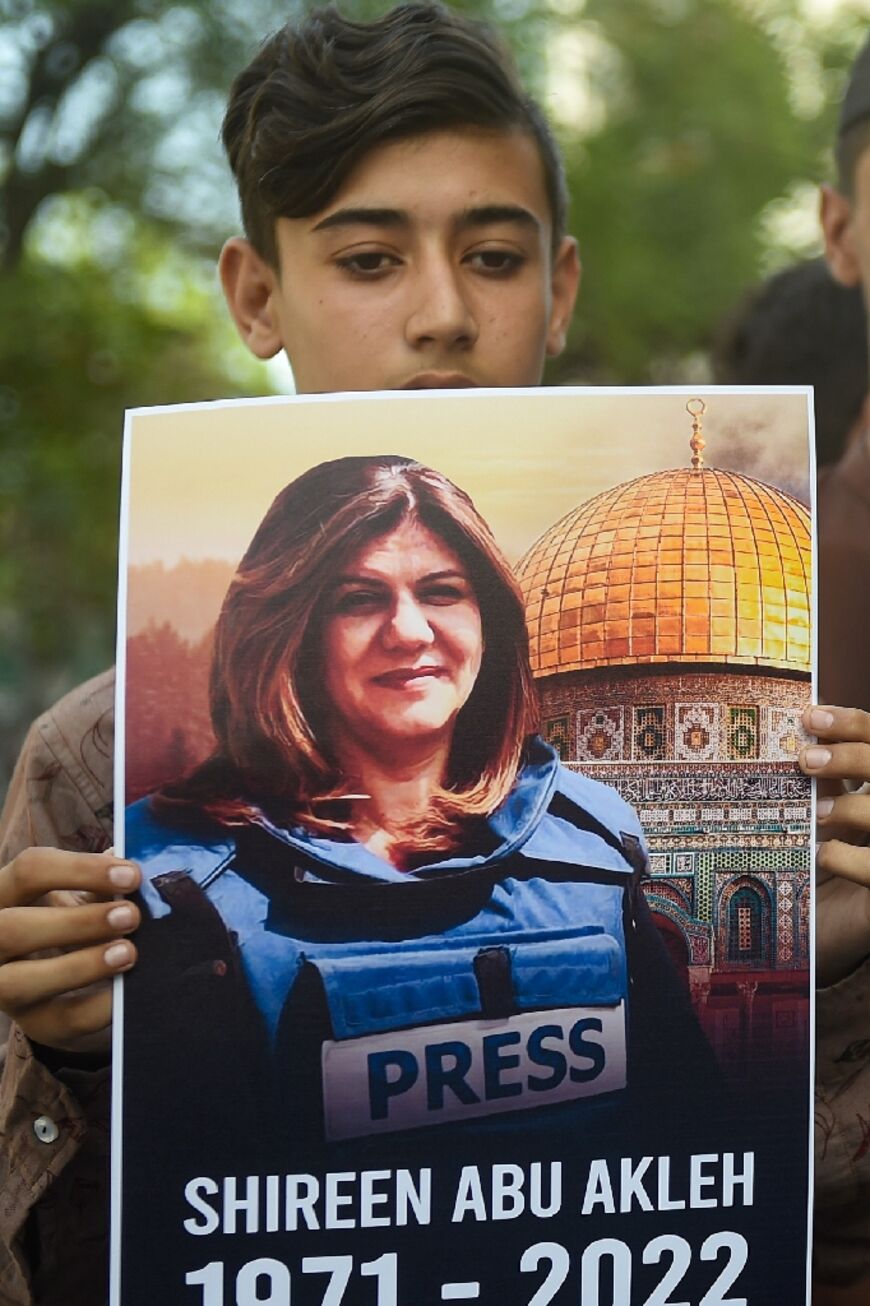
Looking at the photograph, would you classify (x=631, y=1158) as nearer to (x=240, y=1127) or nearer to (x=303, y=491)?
(x=240, y=1127)

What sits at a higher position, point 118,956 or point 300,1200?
point 118,956

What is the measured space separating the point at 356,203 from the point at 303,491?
1.74 feet

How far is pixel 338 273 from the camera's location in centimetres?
184

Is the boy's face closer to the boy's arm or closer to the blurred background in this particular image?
the boy's arm

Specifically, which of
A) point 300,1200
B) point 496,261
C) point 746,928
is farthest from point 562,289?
point 300,1200

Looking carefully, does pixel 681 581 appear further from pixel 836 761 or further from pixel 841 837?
pixel 841 837

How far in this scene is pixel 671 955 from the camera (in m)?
1.41

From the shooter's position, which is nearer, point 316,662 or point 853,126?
point 316,662

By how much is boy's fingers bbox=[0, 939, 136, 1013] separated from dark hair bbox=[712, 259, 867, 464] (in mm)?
2286

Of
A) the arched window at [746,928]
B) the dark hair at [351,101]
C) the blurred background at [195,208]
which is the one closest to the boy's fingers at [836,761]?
the arched window at [746,928]

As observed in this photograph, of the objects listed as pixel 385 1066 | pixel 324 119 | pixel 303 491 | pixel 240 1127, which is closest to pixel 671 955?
pixel 385 1066

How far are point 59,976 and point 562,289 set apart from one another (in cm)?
107

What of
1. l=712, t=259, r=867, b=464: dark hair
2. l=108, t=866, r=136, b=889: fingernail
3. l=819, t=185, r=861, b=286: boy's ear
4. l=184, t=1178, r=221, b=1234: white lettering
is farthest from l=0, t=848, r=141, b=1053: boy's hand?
l=712, t=259, r=867, b=464: dark hair

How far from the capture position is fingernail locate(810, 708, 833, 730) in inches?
54.9
